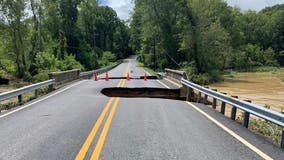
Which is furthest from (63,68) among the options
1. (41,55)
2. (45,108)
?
(45,108)

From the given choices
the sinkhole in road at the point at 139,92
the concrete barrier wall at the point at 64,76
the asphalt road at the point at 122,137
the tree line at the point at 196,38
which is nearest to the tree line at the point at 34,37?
the concrete barrier wall at the point at 64,76

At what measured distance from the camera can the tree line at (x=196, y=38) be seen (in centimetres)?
4147

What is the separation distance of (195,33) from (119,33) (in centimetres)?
10003

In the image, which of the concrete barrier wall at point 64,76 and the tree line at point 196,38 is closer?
the concrete barrier wall at point 64,76

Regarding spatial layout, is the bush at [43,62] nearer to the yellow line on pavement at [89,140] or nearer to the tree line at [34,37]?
the tree line at [34,37]

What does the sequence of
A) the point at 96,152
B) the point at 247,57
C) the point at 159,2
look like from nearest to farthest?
the point at 96,152 → the point at 159,2 → the point at 247,57

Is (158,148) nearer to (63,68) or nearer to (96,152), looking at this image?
(96,152)

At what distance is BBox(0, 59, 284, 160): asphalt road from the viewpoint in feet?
15.5

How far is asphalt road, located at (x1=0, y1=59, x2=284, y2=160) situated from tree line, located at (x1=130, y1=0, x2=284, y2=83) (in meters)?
33.5

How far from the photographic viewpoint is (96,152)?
4754 millimetres

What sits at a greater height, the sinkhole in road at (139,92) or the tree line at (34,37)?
the tree line at (34,37)

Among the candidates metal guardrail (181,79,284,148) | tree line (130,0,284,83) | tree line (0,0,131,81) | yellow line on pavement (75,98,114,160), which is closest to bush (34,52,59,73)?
tree line (0,0,131,81)

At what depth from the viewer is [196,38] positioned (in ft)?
136

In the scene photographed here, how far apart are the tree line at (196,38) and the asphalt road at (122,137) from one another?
110 feet
